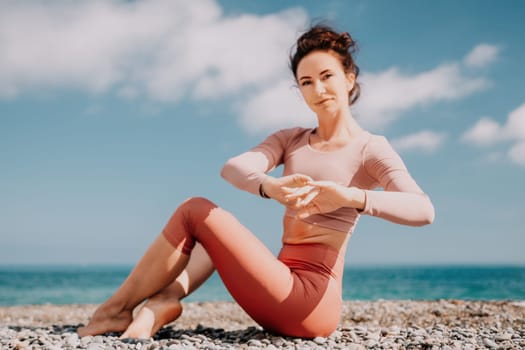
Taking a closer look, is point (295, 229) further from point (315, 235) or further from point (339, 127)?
point (339, 127)

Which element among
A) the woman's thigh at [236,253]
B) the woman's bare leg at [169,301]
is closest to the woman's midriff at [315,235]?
the woman's thigh at [236,253]

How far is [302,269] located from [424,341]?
1.12 m

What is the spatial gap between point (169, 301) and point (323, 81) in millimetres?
2164

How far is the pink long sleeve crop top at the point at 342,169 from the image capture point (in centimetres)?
361

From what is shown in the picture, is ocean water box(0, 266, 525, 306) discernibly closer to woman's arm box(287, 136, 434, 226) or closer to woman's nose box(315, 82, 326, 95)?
woman's nose box(315, 82, 326, 95)

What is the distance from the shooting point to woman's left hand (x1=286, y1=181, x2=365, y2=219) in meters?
A: 3.30

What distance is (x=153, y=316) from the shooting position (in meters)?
4.05

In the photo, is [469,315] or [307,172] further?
[469,315]

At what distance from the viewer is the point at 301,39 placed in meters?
4.25

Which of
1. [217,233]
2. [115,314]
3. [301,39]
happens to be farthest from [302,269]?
[301,39]

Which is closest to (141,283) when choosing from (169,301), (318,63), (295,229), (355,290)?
(169,301)

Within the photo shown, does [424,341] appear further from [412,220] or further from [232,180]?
[232,180]

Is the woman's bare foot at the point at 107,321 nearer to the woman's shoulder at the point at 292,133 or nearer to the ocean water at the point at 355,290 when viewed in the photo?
the woman's shoulder at the point at 292,133

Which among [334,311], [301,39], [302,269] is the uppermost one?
[301,39]
